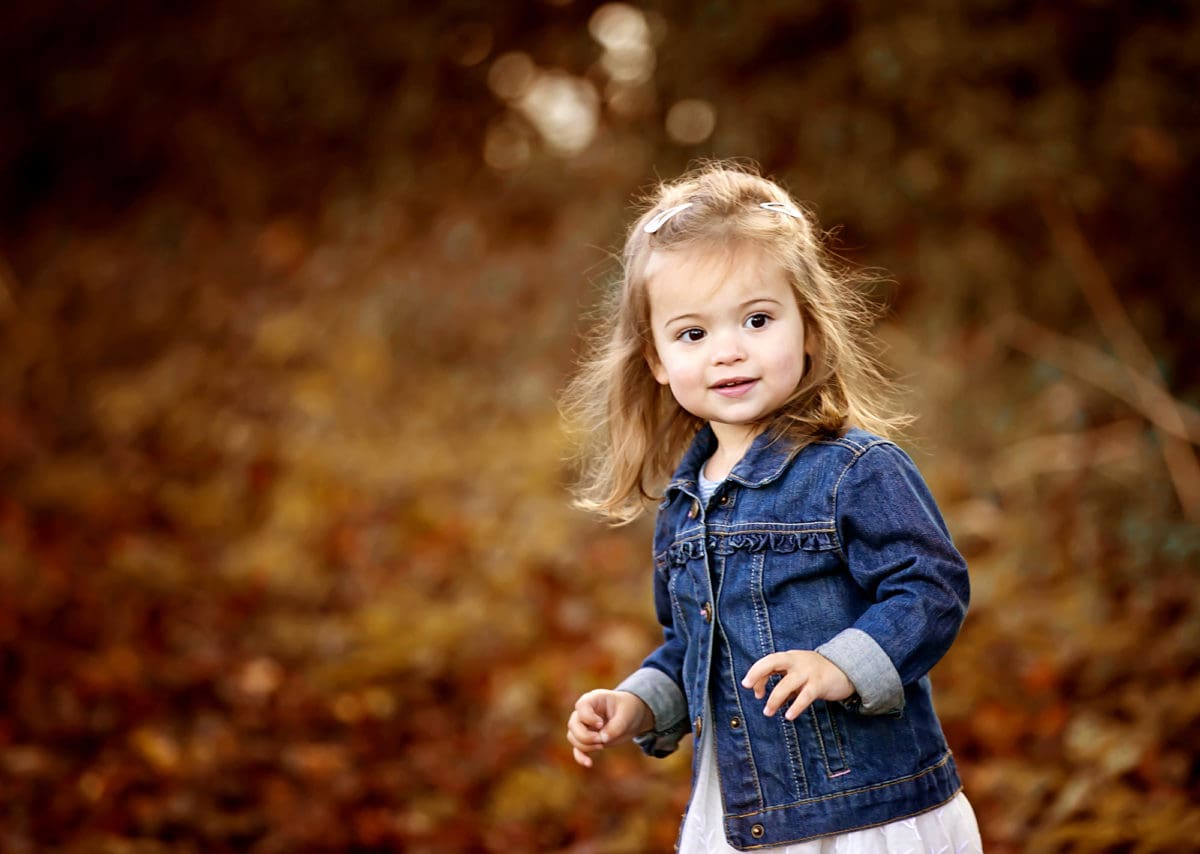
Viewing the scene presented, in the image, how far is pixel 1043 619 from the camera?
4875 mm

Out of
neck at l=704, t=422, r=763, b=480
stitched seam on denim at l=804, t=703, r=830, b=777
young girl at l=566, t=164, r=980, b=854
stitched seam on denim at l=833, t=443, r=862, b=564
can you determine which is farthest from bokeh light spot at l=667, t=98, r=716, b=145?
stitched seam on denim at l=804, t=703, r=830, b=777

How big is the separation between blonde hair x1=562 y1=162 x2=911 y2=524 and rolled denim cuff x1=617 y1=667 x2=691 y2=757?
1.16 feet

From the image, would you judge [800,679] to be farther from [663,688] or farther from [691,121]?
[691,121]

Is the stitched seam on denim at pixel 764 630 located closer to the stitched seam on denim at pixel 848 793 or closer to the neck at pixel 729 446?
the stitched seam on denim at pixel 848 793

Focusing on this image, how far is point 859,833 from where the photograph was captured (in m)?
2.00

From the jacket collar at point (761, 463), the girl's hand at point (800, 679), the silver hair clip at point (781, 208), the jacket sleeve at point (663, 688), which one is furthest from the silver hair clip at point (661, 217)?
the girl's hand at point (800, 679)

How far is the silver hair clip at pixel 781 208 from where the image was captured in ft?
7.09

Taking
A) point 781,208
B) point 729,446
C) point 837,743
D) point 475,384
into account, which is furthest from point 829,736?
point 475,384

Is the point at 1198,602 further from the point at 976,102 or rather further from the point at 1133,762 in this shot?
the point at 976,102

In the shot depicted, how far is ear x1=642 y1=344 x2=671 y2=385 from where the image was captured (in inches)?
89.5

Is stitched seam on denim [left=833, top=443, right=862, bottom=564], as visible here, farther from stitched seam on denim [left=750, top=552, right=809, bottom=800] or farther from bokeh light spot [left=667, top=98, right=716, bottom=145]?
bokeh light spot [left=667, top=98, right=716, bottom=145]


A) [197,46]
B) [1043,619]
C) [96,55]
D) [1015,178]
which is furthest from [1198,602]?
[96,55]

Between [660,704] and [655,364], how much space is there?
649mm

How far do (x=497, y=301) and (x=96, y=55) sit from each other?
375cm
